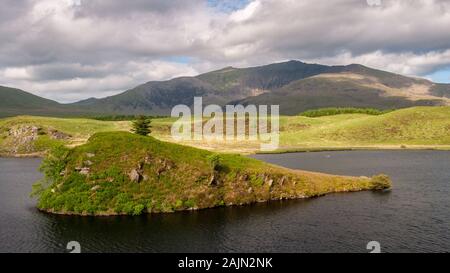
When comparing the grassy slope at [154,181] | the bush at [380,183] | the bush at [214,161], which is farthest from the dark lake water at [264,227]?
the bush at [214,161]

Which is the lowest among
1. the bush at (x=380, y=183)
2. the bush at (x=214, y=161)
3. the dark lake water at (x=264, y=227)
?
the dark lake water at (x=264, y=227)

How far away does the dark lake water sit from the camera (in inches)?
2164

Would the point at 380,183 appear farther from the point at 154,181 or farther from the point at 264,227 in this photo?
the point at 154,181

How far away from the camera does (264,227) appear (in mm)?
63375

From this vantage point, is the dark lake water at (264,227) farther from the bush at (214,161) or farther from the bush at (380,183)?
the bush at (214,161)

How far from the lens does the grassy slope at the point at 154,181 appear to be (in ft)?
243

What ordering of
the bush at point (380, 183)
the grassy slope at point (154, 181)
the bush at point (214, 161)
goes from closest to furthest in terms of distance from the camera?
1. the grassy slope at point (154, 181)
2. the bush at point (214, 161)
3. the bush at point (380, 183)

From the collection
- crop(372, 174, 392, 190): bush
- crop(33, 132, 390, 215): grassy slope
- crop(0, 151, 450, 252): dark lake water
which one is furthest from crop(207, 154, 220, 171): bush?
crop(372, 174, 392, 190): bush

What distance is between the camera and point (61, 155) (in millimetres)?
80188

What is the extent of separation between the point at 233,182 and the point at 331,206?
2013 cm

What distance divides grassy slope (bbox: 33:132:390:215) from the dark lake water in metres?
3.45

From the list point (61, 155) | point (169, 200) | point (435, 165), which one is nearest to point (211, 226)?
point (169, 200)

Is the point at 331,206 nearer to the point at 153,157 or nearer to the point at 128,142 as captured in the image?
the point at 153,157

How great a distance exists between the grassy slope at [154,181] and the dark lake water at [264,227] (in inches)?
136
